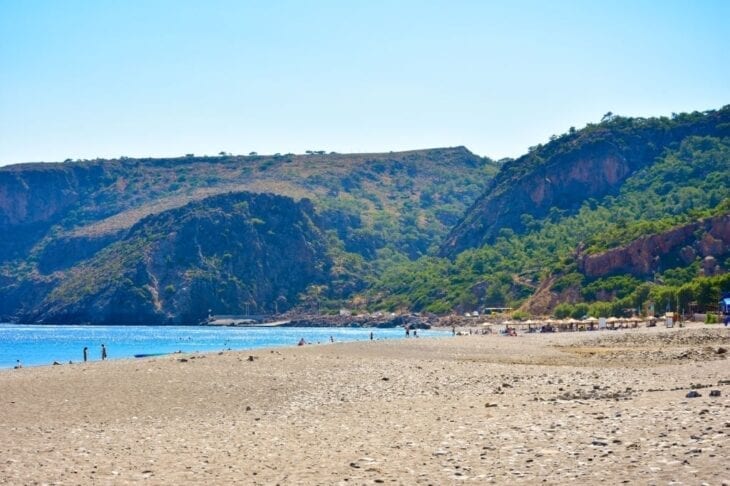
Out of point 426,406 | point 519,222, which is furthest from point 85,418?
point 519,222

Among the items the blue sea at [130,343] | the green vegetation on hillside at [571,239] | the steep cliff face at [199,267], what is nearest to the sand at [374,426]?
the blue sea at [130,343]

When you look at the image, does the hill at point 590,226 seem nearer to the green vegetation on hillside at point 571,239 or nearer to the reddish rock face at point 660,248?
the reddish rock face at point 660,248

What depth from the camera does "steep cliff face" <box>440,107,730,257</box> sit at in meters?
165

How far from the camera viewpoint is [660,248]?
10431 cm

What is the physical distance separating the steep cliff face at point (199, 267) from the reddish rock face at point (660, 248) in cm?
8745

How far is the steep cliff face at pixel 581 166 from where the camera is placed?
541 feet

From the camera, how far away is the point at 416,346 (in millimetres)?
53125

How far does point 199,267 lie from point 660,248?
330 feet

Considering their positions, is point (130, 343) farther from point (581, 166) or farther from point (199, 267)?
point (581, 166)

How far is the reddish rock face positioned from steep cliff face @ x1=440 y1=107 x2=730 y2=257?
5661 cm

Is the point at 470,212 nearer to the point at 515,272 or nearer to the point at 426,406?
the point at 515,272

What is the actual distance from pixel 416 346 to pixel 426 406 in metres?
32.8

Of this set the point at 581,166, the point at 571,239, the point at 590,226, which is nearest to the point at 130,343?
the point at 571,239

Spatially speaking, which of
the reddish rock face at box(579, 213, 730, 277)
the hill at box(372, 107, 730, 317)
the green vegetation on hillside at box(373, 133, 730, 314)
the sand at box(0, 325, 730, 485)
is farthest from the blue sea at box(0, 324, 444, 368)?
the sand at box(0, 325, 730, 485)
